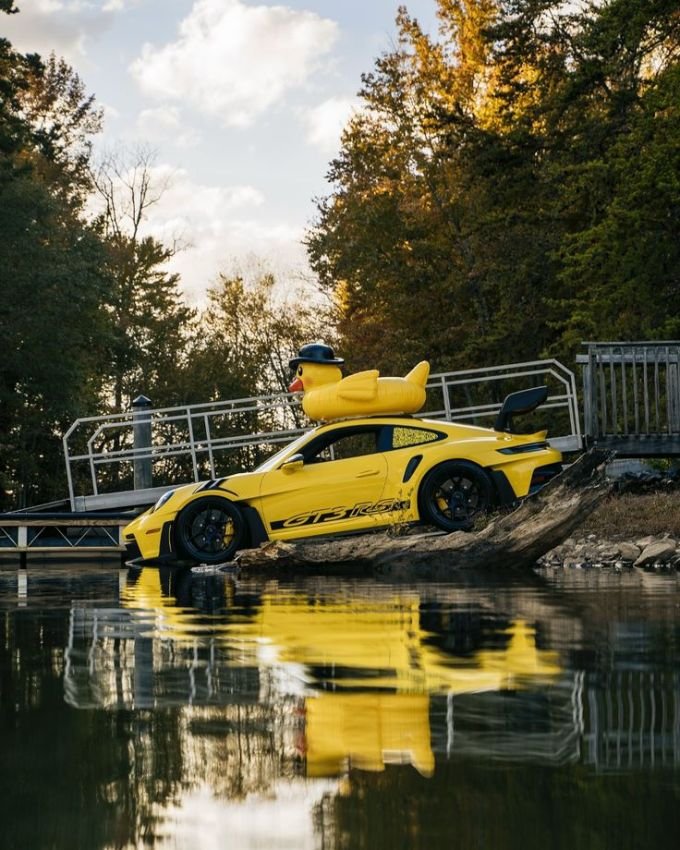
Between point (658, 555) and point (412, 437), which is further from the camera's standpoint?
point (412, 437)

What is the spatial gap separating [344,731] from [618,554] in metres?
12.7

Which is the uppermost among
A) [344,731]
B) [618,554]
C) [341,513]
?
[341,513]

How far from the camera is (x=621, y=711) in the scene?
18.0 feet

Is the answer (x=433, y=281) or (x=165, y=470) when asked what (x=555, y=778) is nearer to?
(x=433, y=281)

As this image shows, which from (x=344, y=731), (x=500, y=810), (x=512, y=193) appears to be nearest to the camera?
(x=500, y=810)

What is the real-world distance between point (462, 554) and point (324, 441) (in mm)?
2831

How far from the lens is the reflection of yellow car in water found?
4855mm

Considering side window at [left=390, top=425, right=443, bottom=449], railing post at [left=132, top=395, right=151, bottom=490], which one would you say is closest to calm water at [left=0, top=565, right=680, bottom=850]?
side window at [left=390, top=425, right=443, bottom=449]

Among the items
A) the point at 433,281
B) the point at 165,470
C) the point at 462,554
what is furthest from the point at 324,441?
the point at 165,470

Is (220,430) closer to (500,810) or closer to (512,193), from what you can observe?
(512,193)

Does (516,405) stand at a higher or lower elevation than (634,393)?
lower

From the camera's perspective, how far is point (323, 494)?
1712 cm

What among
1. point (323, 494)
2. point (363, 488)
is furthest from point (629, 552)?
point (323, 494)

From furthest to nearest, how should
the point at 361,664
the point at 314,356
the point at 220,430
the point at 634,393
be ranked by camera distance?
the point at 220,430
the point at 634,393
the point at 314,356
the point at 361,664
